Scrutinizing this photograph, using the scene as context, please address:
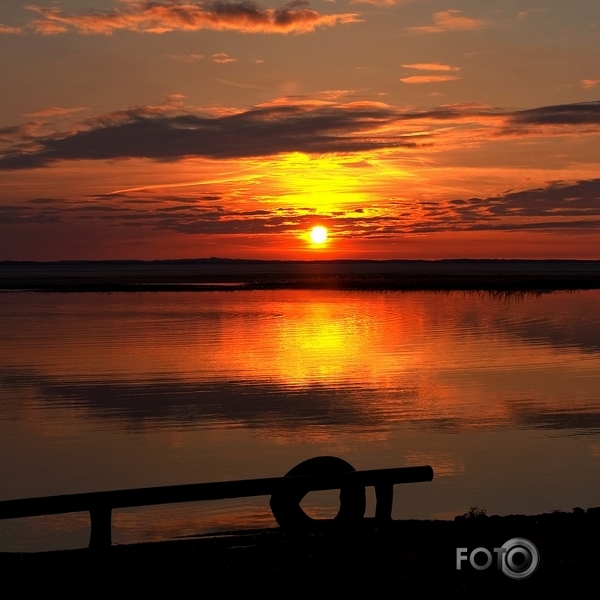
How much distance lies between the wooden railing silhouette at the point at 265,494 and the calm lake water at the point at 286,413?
2867 mm

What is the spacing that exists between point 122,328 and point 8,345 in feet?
27.3

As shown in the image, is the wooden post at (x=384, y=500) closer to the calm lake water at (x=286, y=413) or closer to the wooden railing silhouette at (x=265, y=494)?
the wooden railing silhouette at (x=265, y=494)

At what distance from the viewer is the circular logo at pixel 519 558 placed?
841cm

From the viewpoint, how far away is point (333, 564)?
31.3 ft

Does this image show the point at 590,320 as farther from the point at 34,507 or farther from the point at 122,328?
the point at 34,507

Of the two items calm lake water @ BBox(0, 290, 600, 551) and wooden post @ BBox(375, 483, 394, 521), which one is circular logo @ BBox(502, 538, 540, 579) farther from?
calm lake water @ BBox(0, 290, 600, 551)

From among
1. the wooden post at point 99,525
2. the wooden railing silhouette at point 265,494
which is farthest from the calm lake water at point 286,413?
the wooden post at point 99,525

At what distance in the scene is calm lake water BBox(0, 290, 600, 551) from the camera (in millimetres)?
15359

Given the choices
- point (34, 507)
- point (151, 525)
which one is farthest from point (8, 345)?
point (34, 507)

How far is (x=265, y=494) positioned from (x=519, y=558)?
120 inches

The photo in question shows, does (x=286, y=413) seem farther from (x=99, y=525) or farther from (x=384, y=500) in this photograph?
(x=99, y=525)

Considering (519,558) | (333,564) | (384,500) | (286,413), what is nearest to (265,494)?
(333,564)

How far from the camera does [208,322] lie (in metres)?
51.3

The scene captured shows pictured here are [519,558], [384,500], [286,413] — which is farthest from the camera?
[286,413]
